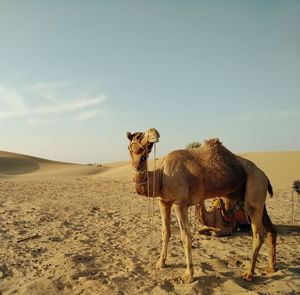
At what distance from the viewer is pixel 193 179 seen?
4.71 meters

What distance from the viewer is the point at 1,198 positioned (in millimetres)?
12000

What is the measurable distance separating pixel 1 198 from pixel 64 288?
29.6ft

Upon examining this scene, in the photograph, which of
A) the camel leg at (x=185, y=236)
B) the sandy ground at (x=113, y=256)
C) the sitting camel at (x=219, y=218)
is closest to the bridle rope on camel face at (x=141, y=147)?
the sandy ground at (x=113, y=256)

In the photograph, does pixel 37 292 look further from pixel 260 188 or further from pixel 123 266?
pixel 260 188

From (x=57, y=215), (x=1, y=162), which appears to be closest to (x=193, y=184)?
(x=57, y=215)

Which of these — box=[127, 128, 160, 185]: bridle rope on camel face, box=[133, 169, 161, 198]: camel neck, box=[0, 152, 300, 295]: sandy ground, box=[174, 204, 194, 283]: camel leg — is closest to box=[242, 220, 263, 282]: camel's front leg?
box=[0, 152, 300, 295]: sandy ground

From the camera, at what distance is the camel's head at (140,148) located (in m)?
4.52

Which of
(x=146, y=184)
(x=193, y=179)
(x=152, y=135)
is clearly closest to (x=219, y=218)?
(x=193, y=179)

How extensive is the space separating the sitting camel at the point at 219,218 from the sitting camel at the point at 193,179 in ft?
7.34

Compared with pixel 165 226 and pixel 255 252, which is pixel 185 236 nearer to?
pixel 165 226

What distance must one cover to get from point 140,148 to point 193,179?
3.42 ft

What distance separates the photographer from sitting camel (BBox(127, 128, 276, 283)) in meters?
4.62

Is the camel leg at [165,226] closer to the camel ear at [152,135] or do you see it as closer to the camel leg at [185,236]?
the camel leg at [185,236]

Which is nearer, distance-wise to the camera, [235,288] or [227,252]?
[235,288]
